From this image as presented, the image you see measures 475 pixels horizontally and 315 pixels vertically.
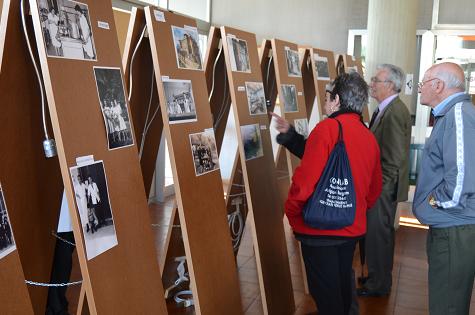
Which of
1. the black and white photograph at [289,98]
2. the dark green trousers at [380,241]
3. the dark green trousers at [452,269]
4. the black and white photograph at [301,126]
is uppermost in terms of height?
the black and white photograph at [289,98]

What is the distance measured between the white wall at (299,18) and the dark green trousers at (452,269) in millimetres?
5457

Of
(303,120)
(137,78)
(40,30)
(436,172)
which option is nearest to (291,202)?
(436,172)

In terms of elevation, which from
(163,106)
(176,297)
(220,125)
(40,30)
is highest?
(40,30)

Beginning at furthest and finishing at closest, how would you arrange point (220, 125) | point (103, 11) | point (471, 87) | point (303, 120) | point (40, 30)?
point (471, 87)
point (303, 120)
point (220, 125)
point (103, 11)
point (40, 30)

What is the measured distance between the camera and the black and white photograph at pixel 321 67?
15.7 feet

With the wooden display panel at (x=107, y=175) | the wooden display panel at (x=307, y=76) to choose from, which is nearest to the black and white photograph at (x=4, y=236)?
the wooden display panel at (x=107, y=175)

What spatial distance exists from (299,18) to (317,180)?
5.67 meters

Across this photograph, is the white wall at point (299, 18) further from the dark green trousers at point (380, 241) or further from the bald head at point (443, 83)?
the bald head at point (443, 83)

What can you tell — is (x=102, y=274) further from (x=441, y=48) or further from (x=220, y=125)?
(x=441, y=48)

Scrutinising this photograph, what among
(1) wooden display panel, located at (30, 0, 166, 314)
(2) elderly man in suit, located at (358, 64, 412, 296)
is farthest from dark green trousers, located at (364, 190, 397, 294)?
(1) wooden display panel, located at (30, 0, 166, 314)

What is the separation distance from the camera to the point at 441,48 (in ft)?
23.4

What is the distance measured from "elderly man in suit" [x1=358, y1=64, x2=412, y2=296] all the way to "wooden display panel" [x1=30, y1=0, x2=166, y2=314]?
212cm

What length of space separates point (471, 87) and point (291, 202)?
5.58 m

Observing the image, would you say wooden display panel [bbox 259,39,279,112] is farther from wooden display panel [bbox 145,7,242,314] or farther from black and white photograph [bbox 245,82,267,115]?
wooden display panel [bbox 145,7,242,314]
